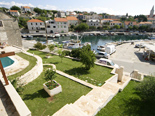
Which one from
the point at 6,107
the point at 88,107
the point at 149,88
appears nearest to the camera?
the point at 6,107

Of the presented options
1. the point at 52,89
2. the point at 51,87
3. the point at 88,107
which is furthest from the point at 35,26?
the point at 88,107

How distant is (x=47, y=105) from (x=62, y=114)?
1611 millimetres

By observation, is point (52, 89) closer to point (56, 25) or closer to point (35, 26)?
point (56, 25)

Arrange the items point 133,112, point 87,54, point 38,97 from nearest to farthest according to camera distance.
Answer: point 133,112 < point 38,97 < point 87,54

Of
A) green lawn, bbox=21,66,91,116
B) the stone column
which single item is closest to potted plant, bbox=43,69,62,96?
green lawn, bbox=21,66,91,116

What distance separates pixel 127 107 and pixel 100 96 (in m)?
1.81

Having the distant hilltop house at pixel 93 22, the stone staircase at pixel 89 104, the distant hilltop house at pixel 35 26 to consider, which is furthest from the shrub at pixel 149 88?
the distant hilltop house at pixel 93 22

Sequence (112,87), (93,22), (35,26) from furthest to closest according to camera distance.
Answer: (93,22)
(35,26)
(112,87)

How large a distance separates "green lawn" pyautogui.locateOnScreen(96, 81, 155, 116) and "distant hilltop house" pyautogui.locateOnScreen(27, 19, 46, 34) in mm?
71004

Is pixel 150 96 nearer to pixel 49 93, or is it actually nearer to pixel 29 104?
pixel 49 93

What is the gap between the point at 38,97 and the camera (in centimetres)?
669

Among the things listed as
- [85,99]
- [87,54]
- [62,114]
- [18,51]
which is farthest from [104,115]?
[18,51]

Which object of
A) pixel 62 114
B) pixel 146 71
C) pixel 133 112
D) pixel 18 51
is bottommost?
pixel 146 71

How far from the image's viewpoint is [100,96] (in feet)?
22.8
